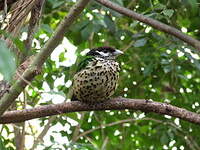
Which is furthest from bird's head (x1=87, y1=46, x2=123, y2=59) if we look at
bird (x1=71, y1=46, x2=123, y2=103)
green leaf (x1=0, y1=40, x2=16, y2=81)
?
green leaf (x1=0, y1=40, x2=16, y2=81)

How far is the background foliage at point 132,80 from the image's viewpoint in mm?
3533

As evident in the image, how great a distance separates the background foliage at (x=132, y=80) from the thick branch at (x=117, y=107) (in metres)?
0.91

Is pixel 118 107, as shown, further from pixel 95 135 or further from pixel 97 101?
pixel 95 135

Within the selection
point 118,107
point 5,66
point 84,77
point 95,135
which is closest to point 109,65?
point 84,77

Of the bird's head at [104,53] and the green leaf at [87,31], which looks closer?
the bird's head at [104,53]

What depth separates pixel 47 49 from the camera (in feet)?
5.69

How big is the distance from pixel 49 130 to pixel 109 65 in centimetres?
103

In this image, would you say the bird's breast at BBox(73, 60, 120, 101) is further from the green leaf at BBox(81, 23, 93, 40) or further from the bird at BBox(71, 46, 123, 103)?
the green leaf at BBox(81, 23, 93, 40)

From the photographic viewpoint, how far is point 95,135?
13.3 feet

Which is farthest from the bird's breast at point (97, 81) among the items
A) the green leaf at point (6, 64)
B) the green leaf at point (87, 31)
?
the green leaf at point (6, 64)

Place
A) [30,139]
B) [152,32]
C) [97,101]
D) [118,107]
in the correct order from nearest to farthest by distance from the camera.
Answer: [118,107] → [97,101] → [152,32] → [30,139]

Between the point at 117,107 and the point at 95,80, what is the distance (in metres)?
0.41

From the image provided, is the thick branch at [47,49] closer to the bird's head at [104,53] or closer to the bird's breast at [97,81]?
the bird's breast at [97,81]

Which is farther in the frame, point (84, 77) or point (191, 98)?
point (191, 98)
